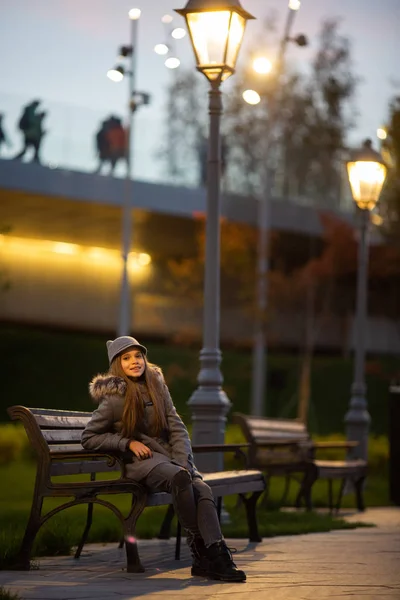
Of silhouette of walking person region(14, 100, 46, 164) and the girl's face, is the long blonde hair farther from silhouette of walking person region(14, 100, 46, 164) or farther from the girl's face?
silhouette of walking person region(14, 100, 46, 164)

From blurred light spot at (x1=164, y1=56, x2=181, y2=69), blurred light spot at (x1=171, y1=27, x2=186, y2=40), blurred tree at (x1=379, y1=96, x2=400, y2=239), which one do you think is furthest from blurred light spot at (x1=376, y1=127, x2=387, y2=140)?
blurred light spot at (x1=171, y1=27, x2=186, y2=40)

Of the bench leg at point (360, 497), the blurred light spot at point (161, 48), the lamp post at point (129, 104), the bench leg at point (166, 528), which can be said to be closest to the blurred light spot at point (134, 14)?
the lamp post at point (129, 104)

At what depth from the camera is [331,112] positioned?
51719mm

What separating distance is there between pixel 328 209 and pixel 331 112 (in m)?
6.41

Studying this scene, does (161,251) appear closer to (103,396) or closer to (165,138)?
→ (165,138)

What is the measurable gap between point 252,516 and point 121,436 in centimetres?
267

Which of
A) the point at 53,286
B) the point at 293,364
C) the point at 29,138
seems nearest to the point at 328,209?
the point at 293,364

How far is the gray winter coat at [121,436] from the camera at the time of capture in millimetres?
8469

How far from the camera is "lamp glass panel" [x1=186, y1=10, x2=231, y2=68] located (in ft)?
39.3

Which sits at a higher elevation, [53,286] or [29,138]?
[29,138]

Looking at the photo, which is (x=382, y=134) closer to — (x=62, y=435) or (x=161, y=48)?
(x=161, y=48)

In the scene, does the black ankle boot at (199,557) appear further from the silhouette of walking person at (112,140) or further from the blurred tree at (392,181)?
the silhouette of walking person at (112,140)

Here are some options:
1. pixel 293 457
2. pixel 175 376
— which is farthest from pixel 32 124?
pixel 293 457

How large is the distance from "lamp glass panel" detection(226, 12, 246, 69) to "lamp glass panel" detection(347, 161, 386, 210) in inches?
282
